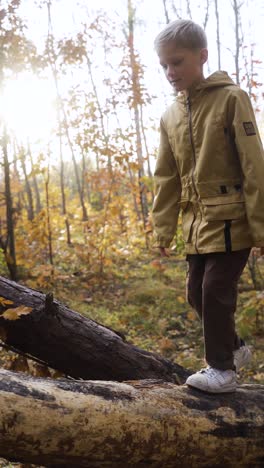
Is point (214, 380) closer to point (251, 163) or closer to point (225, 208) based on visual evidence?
point (225, 208)

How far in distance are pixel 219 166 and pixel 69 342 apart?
4.91ft

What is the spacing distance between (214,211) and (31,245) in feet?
19.4

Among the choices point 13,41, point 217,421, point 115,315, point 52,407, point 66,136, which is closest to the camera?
point 52,407

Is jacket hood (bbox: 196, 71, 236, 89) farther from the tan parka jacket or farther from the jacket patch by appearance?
the jacket patch

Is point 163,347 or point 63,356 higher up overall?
point 63,356

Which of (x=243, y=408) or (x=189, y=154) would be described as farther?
(x=189, y=154)

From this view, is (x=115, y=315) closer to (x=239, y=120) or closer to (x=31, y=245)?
(x=31, y=245)

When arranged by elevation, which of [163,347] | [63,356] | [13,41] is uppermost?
[13,41]

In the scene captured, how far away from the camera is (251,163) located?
2.63m

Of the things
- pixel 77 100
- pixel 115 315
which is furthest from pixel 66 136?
pixel 115 315

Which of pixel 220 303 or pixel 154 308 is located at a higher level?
pixel 220 303

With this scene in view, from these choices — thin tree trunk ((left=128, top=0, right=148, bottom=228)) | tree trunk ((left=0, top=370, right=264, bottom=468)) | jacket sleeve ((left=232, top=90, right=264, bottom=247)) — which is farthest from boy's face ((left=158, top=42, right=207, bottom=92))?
thin tree trunk ((left=128, top=0, right=148, bottom=228))

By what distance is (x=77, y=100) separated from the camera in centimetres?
1285

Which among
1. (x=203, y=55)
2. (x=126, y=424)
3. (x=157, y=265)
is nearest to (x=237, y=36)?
(x=157, y=265)
